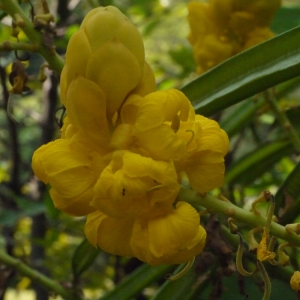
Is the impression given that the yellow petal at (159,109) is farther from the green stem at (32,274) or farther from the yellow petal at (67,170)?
the green stem at (32,274)

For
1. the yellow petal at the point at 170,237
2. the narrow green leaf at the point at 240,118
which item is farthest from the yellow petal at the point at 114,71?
the narrow green leaf at the point at 240,118

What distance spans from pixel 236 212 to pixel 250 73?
0.24 m

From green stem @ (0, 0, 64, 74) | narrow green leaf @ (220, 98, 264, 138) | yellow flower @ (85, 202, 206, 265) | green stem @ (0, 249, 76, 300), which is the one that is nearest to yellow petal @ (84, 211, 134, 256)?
yellow flower @ (85, 202, 206, 265)

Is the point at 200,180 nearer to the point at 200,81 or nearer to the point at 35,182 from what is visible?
the point at 200,81

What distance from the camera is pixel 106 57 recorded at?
16.6 inches

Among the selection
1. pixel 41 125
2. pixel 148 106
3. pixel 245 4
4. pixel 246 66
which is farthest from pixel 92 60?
pixel 41 125

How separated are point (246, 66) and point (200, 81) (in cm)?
7

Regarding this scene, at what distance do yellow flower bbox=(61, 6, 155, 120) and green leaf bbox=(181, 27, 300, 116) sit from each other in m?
0.20

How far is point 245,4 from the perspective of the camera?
80cm

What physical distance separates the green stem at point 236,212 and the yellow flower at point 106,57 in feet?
0.32

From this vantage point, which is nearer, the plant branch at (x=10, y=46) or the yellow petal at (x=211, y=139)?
the yellow petal at (x=211, y=139)

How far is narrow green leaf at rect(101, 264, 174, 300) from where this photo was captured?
2.38ft

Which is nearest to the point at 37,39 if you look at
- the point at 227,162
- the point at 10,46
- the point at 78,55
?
the point at 10,46

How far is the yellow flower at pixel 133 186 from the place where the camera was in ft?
1.30
